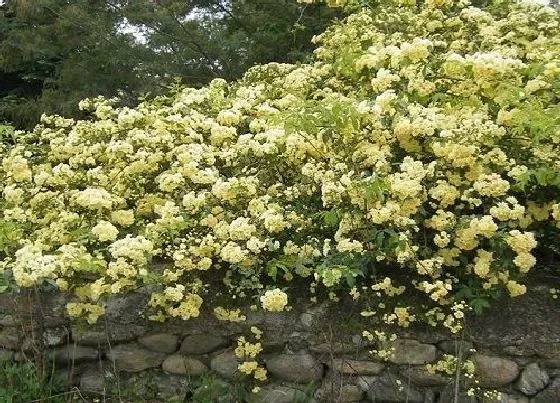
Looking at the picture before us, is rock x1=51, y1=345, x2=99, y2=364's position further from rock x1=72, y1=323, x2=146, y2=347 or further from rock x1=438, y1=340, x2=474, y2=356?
rock x1=438, y1=340, x2=474, y2=356

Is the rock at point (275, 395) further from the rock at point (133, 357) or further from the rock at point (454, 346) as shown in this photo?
the rock at point (454, 346)

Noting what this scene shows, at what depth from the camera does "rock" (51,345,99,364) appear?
12.5 feet

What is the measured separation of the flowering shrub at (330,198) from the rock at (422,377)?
0.29m

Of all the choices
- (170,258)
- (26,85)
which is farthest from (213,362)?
(26,85)

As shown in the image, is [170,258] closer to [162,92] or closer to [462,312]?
[462,312]

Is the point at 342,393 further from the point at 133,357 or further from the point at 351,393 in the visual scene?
the point at 133,357

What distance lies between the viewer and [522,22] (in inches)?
174

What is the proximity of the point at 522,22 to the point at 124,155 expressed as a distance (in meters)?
2.78

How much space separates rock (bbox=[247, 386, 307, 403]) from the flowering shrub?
466 millimetres

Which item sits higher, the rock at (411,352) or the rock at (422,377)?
the rock at (411,352)

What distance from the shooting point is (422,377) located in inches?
135

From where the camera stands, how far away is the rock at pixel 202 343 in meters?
3.64

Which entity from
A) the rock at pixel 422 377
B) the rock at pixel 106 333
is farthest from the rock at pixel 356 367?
the rock at pixel 106 333

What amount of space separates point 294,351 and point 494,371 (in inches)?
41.0
